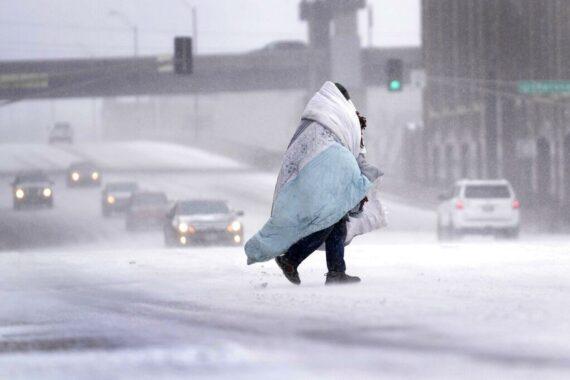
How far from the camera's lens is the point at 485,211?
127 ft

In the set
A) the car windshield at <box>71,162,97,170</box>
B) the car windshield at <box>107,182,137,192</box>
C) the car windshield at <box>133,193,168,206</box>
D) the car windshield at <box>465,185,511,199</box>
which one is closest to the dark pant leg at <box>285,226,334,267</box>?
the car windshield at <box>465,185,511,199</box>

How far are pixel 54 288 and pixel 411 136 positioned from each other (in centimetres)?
11125

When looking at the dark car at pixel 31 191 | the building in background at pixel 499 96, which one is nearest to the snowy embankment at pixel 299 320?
the building in background at pixel 499 96

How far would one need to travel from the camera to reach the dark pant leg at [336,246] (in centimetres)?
1196

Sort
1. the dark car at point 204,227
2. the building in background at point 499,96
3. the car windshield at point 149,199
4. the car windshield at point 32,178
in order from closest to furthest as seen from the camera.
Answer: the dark car at point 204,227 → the car windshield at point 149,199 → the car windshield at point 32,178 → the building in background at point 499,96

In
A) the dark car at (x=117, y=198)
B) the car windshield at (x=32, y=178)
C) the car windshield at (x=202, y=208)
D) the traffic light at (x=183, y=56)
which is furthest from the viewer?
the car windshield at (x=32, y=178)

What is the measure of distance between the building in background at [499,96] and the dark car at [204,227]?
71.6ft

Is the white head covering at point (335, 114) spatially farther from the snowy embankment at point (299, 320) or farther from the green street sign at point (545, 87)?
the green street sign at point (545, 87)

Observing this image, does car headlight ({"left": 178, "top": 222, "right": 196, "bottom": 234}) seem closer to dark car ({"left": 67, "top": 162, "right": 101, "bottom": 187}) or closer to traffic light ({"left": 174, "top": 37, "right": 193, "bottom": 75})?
traffic light ({"left": 174, "top": 37, "right": 193, "bottom": 75})

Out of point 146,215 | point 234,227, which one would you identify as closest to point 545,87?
point 146,215

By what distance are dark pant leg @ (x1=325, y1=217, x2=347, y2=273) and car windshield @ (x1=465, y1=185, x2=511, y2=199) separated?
2741cm

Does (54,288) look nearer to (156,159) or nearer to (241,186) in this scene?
(241,186)

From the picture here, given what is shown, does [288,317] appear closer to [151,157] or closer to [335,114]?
[335,114]

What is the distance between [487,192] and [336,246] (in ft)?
90.9
